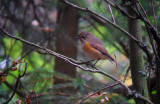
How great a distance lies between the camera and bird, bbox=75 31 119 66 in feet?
7.68

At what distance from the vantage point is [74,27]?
3.16 meters

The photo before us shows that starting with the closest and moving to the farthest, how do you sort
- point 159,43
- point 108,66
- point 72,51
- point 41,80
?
point 159,43 → point 41,80 → point 72,51 → point 108,66

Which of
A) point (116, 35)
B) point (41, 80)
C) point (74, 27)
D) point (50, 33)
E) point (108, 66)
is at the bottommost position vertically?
point (108, 66)

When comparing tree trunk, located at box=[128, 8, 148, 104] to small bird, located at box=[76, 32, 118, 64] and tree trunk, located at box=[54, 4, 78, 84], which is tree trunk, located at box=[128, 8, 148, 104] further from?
tree trunk, located at box=[54, 4, 78, 84]

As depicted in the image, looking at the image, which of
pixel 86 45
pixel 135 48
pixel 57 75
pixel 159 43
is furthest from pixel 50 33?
pixel 159 43

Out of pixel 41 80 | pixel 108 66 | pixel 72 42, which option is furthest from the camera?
pixel 108 66

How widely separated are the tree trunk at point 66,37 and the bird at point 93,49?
370mm

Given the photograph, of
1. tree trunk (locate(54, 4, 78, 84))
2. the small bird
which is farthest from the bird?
tree trunk (locate(54, 4, 78, 84))

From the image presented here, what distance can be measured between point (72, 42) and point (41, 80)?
1.17 meters

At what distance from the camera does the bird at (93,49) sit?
2341 millimetres

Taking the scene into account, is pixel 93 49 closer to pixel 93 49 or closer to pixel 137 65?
pixel 93 49

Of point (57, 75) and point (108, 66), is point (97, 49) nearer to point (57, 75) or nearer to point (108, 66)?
point (57, 75)

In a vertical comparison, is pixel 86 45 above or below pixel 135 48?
below

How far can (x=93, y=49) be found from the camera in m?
2.38
